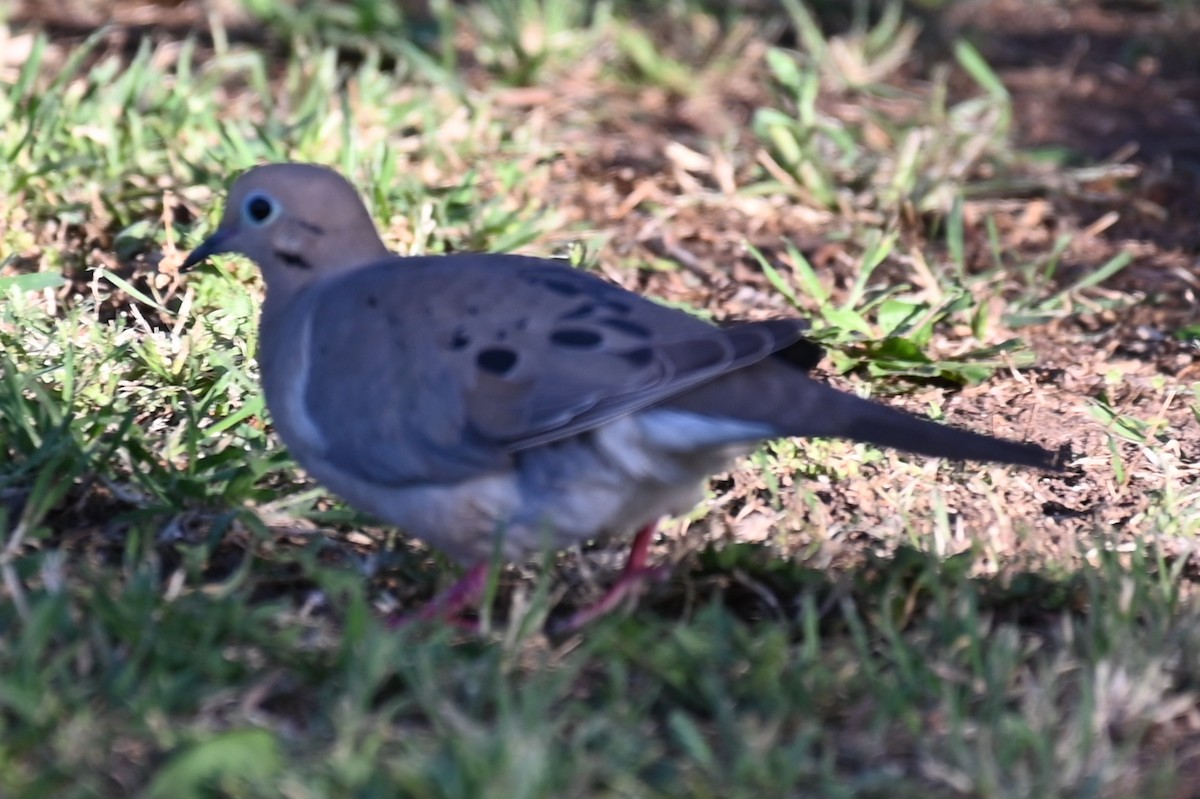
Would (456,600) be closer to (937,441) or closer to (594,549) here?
(594,549)

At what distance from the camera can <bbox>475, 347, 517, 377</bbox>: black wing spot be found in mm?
3193

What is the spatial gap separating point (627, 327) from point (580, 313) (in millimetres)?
96

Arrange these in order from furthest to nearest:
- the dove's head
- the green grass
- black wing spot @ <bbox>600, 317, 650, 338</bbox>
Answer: the dove's head, black wing spot @ <bbox>600, 317, 650, 338</bbox>, the green grass

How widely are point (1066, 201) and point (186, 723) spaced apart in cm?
428

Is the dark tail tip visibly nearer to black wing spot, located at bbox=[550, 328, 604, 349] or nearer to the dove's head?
black wing spot, located at bbox=[550, 328, 604, 349]

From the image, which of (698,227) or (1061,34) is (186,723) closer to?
(698,227)

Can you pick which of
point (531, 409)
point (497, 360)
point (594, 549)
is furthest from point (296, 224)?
point (594, 549)

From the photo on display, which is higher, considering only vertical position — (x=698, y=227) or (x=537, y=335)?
(x=537, y=335)

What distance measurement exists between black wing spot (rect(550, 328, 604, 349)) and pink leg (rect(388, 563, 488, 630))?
46 cm

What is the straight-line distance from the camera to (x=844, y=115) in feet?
22.0

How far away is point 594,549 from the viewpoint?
3824mm

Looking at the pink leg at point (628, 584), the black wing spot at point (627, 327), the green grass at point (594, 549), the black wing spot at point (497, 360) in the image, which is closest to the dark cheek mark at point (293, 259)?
the green grass at point (594, 549)

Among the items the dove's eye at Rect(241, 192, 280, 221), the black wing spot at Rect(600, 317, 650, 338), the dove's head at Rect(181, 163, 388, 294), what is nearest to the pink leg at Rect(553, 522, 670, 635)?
the black wing spot at Rect(600, 317, 650, 338)

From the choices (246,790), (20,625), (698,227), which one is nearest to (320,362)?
(20,625)
